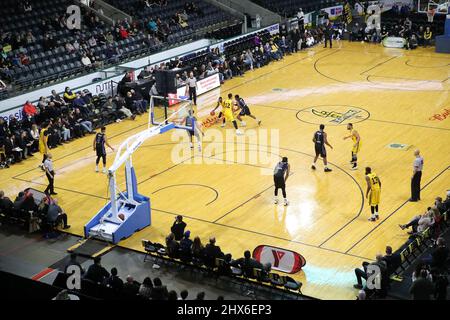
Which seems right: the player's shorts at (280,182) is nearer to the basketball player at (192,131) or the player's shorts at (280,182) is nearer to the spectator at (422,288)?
the basketball player at (192,131)

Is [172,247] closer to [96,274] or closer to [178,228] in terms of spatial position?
[178,228]

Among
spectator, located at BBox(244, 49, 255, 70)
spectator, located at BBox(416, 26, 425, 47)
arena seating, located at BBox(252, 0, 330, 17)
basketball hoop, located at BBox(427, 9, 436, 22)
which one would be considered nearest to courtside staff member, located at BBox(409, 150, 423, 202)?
spectator, located at BBox(244, 49, 255, 70)

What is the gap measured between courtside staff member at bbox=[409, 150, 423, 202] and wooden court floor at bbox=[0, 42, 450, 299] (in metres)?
0.25

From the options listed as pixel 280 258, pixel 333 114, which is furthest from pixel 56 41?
pixel 280 258

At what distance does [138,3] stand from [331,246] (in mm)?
24610

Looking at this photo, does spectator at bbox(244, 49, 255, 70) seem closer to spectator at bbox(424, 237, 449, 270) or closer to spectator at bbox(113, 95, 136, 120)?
spectator at bbox(113, 95, 136, 120)

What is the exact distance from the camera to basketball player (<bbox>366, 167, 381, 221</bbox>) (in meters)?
19.7

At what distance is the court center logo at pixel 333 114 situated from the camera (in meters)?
28.9

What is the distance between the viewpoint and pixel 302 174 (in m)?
23.7

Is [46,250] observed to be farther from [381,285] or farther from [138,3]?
[138,3]

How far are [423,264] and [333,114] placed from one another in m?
14.2

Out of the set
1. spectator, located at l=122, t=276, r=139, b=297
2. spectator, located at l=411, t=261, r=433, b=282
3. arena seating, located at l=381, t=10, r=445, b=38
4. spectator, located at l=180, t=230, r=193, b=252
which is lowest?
arena seating, located at l=381, t=10, r=445, b=38

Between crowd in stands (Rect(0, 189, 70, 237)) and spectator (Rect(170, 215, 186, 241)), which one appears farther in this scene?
crowd in stands (Rect(0, 189, 70, 237))
